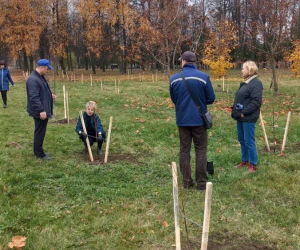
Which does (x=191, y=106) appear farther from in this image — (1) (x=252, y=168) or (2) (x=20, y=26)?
(2) (x=20, y=26)

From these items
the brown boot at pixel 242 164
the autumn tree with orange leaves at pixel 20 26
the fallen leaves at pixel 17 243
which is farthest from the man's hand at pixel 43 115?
the autumn tree with orange leaves at pixel 20 26

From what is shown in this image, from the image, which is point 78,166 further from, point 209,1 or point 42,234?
point 209,1

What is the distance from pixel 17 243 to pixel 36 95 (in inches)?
131

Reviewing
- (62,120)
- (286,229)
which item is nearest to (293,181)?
(286,229)

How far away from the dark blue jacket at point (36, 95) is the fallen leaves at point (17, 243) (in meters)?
3.10

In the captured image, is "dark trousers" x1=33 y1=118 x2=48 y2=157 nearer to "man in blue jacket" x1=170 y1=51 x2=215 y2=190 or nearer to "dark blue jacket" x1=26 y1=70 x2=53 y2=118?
"dark blue jacket" x1=26 y1=70 x2=53 y2=118

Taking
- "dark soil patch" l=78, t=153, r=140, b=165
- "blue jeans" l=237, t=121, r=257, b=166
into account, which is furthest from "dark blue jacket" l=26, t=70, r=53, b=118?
"blue jeans" l=237, t=121, r=257, b=166

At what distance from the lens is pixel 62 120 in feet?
33.6

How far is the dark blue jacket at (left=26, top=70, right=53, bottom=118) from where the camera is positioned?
19.7ft

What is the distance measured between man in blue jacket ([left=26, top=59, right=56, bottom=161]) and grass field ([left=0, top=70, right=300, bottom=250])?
43cm

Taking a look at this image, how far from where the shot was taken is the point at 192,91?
4.60 metres

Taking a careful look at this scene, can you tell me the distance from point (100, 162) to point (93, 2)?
28171 mm

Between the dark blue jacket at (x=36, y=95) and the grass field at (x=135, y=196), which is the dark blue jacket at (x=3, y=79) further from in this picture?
the dark blue jacket at (x=36, y=95)

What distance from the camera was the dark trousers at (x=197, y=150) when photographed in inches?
190
